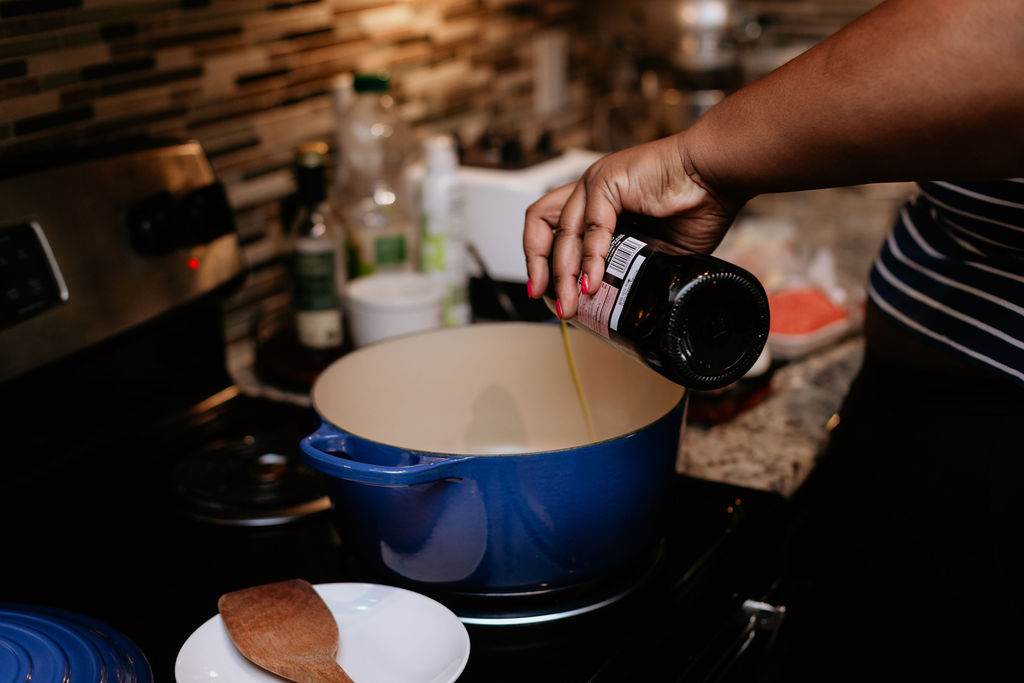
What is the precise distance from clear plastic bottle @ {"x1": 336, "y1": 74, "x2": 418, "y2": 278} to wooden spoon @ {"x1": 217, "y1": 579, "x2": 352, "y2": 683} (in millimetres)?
621

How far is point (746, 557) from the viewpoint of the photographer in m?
0.85

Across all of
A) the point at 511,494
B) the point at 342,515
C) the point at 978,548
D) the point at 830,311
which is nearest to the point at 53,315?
the point at 342,515

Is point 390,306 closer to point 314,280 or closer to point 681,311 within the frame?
point 314,280

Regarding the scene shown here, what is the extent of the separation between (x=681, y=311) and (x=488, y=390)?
1.24 feet

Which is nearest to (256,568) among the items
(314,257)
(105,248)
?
(105,248)

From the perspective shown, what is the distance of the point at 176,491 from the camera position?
94cm

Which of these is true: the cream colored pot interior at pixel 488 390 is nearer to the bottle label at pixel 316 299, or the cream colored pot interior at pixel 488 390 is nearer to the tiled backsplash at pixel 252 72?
the bottle label at pixel 316 299

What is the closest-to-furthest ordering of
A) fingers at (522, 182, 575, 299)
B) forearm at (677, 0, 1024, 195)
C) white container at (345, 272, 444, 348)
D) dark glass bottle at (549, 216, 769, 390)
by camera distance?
forearm at (677, 0, 1024, 195), dark glass bottle at (549, 216, 769, 390), fingers at (522, 182, 575, 299), white container at (345, 272, 444, 348)

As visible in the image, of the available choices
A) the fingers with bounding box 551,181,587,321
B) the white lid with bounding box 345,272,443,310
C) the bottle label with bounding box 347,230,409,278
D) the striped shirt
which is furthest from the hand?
the bottle label with bounding box 347,230,409,278

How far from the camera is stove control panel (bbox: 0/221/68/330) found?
84 centimetres

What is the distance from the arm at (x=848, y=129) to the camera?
1.74ft

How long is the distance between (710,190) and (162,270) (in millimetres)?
620

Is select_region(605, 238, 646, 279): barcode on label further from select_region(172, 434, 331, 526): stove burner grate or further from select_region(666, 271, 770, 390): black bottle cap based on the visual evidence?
select_region(172, 434, 331, 526): stove burner grate

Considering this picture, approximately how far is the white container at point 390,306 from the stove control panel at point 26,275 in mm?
372
